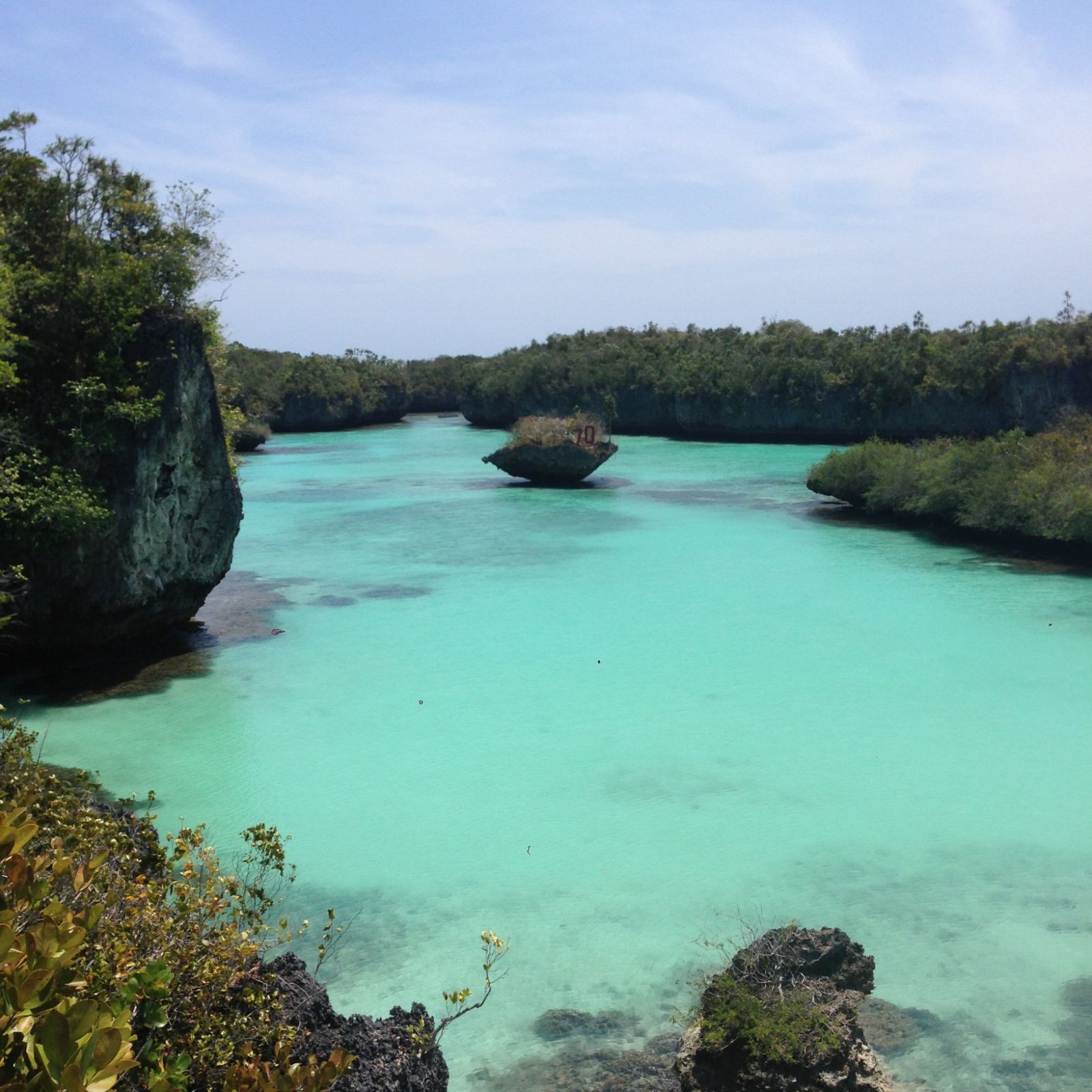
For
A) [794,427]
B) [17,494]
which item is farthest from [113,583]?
[794,427]

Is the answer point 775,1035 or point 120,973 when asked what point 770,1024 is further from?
point 120,973

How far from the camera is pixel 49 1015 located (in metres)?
2.41

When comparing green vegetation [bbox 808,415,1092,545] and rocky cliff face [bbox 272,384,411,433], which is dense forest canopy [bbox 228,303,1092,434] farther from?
green vegetation [bbox 808,415,1092,545]

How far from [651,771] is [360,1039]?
5.52 m

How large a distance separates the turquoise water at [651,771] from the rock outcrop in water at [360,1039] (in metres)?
1.04

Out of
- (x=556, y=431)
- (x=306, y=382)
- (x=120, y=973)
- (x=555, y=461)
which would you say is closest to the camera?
(x=120, y=973)

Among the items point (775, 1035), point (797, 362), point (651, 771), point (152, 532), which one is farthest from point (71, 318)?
point (797, 362)

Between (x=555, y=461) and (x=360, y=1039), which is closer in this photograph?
(x=360, y=1039)

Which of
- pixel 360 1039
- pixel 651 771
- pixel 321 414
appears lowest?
pixel 651 771

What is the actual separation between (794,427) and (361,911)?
42230 mm

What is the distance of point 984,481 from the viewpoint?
20203mm

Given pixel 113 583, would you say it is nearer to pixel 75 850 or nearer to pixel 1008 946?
pixel 75 850

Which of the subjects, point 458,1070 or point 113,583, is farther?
point 113,583

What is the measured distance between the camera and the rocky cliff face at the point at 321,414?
5778 centimetres
